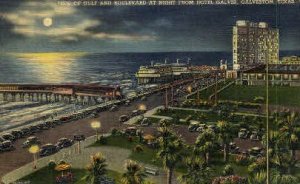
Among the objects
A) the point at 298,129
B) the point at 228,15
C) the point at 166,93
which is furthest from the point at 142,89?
the point at 298,129

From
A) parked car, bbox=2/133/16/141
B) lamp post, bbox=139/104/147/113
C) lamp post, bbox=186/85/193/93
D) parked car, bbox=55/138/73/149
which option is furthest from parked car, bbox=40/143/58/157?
lamp post, bbox=186/85/193/93

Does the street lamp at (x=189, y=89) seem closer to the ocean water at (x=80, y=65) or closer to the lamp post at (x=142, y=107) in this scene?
the ocean water at (x=80, y=65)

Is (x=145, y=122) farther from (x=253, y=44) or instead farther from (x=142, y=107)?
(x=253, y=44)

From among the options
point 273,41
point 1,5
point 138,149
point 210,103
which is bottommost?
point 138,149

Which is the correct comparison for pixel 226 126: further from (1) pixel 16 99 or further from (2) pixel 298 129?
(1) pixel 16 99

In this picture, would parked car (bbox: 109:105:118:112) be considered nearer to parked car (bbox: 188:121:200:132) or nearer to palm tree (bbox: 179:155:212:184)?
parked car (bbox: 188:121:200:132)
